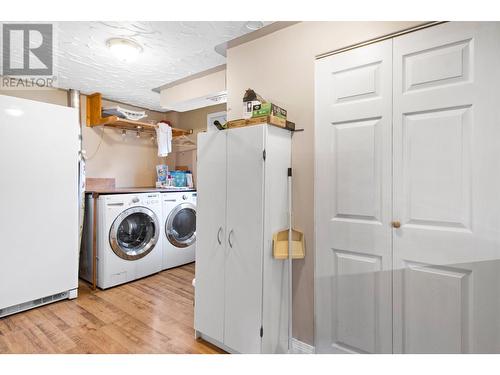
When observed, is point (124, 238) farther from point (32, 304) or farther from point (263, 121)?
point (263, 121)

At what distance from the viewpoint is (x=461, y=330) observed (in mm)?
1438

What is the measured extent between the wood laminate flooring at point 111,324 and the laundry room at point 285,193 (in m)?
0.02

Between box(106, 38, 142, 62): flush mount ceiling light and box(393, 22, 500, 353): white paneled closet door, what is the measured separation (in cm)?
198

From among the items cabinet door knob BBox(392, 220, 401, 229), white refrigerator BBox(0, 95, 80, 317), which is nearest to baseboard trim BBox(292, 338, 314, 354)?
cabinet door knob BBox(392, 220, 401, 229)

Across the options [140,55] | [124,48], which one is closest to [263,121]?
[124,48]

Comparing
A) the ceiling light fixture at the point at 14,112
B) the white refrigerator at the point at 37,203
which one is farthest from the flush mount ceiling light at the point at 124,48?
the ceiling light fixture at the point at 14,112

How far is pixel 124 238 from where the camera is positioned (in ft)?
10.7

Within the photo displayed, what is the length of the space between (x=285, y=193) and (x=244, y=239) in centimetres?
42

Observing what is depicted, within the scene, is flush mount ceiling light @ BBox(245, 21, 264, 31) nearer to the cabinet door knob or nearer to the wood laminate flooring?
the cabinet door knob

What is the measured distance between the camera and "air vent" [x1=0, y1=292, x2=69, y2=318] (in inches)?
95.0

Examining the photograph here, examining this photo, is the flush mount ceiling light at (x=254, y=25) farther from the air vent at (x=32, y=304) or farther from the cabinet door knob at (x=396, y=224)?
the air vent at (x=32, y=304)

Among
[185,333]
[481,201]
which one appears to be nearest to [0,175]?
A: [185,333]
